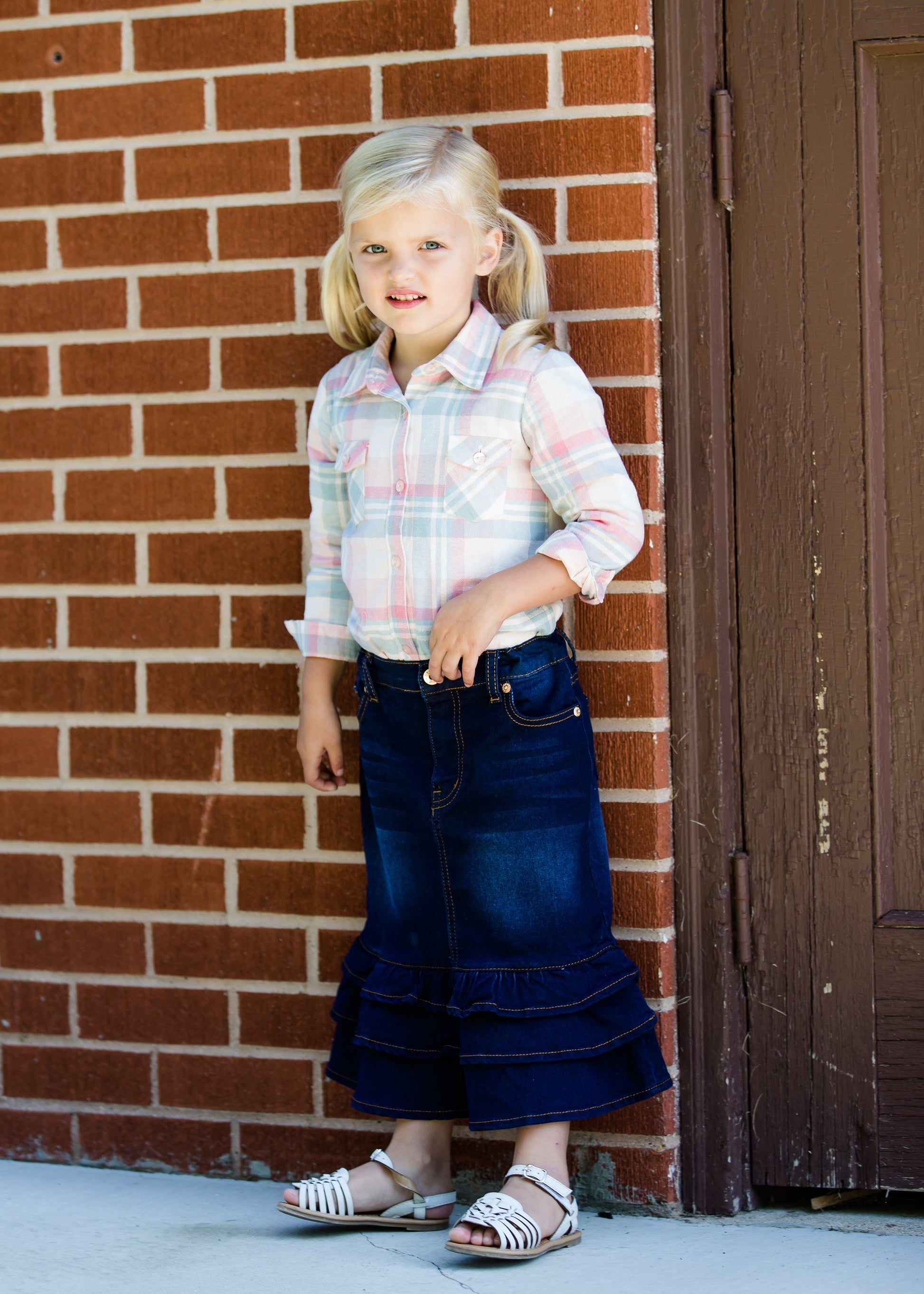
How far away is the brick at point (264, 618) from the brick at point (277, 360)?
389mm

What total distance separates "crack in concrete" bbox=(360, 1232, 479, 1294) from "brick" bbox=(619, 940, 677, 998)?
0.56 m

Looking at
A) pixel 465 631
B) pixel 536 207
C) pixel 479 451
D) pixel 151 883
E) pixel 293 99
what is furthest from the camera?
pixel 151 883

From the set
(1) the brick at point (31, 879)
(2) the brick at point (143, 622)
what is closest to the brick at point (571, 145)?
(2) the brick at point (143, 622)

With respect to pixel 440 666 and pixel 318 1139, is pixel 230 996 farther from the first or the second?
pixel 440 666

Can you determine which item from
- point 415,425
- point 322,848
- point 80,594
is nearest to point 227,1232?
point 322,848

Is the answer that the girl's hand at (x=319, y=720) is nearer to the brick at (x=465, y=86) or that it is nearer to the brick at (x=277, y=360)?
the brick at (x=277, y=360)

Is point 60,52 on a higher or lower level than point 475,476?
higher

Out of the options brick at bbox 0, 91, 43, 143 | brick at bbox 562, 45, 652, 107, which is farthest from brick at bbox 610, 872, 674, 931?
brick at bbox 0, 91, 43, 143

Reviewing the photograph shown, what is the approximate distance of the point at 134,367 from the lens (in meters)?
2.41

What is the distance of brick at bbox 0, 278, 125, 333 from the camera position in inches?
95.1

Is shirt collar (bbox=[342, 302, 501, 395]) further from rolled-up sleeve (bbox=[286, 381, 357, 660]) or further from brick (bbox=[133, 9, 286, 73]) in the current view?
brick (bbox=[133, 9, 286, 73])

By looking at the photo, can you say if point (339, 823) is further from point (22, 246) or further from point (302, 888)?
point (22, 246)

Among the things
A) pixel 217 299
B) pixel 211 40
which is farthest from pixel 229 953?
pixel 211 40

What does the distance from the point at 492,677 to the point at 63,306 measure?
1.16 metres
